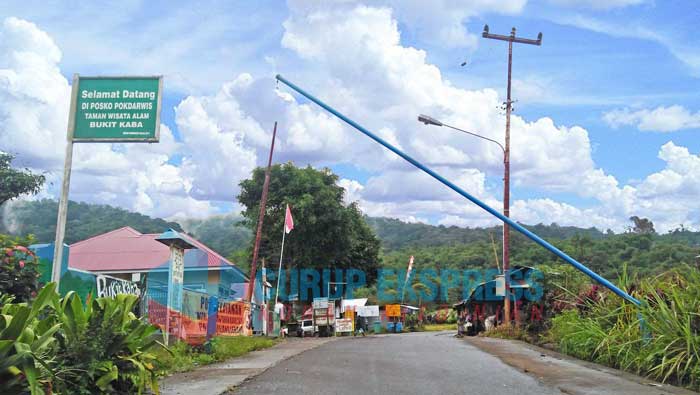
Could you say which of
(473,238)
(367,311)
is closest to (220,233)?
(473,238)

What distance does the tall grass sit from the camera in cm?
928

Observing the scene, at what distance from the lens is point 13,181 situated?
1101 inches

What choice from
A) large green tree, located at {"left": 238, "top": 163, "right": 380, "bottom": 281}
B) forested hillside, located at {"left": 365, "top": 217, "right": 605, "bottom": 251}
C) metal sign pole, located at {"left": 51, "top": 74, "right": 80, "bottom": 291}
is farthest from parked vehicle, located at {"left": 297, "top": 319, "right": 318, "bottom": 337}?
forested hillside, located at {"left": 365, "top": 217, "right": 605, "bottom": 251}

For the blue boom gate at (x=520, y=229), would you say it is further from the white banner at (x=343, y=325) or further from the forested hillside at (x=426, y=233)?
the forested hillside at (x=426, y=233)

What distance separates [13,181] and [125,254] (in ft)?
19.4

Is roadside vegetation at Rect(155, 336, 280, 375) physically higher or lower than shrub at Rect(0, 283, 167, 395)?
lower

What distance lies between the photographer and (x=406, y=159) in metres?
11.3

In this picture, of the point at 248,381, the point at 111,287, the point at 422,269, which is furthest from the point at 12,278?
the point at 422,269

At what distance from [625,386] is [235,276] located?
92.0 feet

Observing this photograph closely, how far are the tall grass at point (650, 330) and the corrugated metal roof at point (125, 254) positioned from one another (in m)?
17.3

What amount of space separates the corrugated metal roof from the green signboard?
16118mm

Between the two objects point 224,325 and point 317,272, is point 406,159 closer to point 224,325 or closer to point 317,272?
point 224,325

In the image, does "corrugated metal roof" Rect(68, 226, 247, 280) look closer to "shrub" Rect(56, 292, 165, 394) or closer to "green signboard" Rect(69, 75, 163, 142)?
"green signboard" Rect(69, 75, 163, 142)

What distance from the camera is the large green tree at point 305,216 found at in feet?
126
